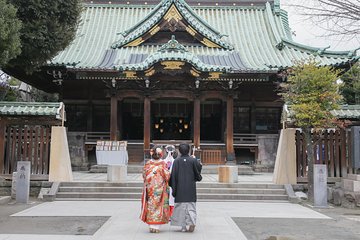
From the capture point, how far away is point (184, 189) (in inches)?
313

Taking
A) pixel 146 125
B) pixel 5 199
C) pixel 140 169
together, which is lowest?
pixel 5 199

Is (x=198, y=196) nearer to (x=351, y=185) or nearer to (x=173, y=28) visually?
(x=351, y=185)

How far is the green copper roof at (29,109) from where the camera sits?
44.5ft

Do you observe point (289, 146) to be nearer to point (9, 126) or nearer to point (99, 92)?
point (9, 126)

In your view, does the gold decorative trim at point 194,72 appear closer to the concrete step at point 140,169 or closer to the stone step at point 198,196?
the concrete step at point 140,169

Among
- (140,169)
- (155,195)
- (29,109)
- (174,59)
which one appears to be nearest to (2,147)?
(29,109)

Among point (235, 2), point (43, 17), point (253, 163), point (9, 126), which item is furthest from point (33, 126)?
point (235, 2)

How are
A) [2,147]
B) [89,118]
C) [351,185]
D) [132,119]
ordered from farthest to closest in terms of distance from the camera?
[132,119], [89,118], [2,147], [351,185]

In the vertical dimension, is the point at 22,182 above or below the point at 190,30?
below

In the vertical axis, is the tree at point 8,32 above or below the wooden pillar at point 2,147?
above

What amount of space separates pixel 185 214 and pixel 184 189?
1.64ft

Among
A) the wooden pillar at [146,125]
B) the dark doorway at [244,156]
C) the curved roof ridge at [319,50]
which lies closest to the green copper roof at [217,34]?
the curved roof ridge at [319,50]

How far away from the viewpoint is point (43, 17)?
10.5 metres

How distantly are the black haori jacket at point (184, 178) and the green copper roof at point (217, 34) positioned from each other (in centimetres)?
1079
